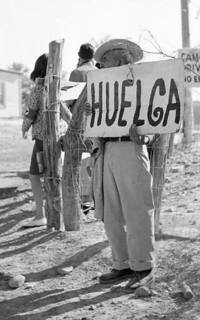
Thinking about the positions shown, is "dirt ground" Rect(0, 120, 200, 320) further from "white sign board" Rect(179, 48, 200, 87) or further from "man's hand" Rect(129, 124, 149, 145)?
"white sign board" Rect(179, 48, 200, 87)

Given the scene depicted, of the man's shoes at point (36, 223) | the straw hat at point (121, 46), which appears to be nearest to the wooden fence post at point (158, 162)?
the straw hat at point (121, 46)

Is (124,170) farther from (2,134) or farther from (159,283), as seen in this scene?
(2,134)

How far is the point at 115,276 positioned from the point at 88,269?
528mm

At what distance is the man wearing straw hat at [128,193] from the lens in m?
4.36

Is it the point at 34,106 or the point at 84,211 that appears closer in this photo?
the point at 34,106

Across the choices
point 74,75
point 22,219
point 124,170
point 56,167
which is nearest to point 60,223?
point 56,167

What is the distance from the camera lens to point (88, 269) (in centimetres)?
509

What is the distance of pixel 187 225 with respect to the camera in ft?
19.5

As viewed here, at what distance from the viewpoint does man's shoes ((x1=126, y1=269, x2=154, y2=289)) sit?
4.39 meters

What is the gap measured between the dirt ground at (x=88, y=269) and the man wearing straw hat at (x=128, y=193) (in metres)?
0.26

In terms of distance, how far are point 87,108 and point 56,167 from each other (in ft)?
5.34

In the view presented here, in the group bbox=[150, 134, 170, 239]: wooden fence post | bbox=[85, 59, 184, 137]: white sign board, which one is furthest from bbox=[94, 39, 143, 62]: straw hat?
bbox=[150, 134, 170, 239]: wooden fence post

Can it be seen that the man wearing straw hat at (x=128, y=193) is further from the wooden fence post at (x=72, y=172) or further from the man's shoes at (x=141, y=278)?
the wooden fence post at (x=72, y=172)

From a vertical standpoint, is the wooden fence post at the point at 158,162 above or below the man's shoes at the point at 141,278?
above
